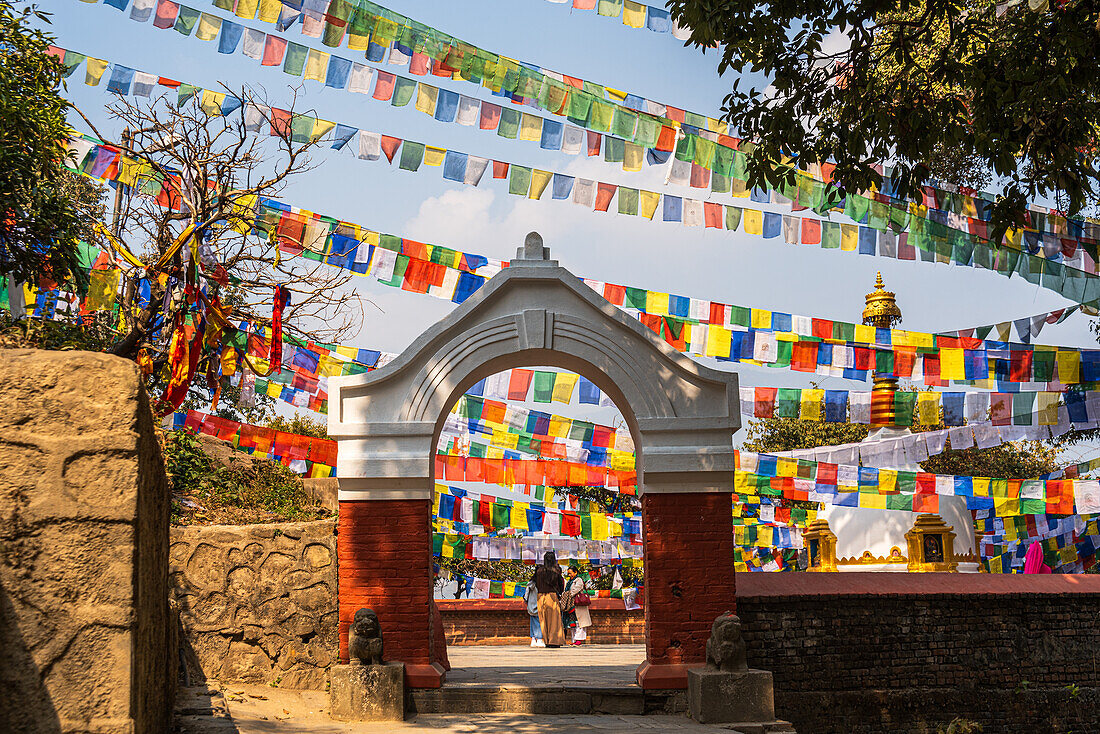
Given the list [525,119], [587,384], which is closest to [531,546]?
[587,384]

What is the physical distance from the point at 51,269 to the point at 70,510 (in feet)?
29.1

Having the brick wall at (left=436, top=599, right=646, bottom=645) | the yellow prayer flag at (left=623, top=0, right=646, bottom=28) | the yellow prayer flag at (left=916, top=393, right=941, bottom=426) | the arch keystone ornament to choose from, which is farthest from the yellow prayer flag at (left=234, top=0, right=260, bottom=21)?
the brick wall at (left=436, top=599, right=646, bottom=645)

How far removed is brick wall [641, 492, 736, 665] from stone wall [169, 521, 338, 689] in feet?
12.2

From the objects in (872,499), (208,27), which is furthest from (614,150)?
(872,499)

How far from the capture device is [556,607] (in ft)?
57.0

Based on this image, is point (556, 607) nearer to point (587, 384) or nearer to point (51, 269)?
point (587, 384)

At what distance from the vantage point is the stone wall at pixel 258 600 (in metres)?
10.9

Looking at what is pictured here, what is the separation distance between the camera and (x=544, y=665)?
44.0 feet

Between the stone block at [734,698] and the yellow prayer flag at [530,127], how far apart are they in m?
7.45

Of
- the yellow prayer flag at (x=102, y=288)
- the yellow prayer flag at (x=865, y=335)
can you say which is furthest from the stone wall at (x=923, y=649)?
the yellow prayer flag at (x=102, y=288)

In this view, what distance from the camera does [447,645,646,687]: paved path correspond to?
10.8 meters

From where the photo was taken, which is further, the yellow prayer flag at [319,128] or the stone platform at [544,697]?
the yellow prayer flag at [319,128]

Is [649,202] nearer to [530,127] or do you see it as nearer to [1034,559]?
[530,127]

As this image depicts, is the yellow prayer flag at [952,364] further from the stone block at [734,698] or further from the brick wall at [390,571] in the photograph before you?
the brick wall at [390,571]
